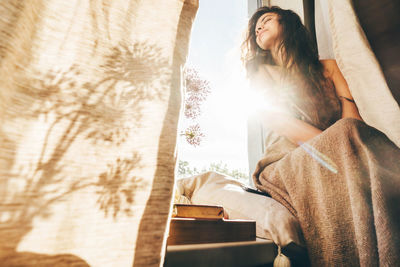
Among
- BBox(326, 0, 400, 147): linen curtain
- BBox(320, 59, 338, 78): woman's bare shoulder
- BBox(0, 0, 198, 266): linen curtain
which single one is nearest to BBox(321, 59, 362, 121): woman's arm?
BBox(320, 59, 338, 78): woman's bare shoulder

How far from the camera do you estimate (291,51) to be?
1281 mm

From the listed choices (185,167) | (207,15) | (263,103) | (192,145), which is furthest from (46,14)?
(207,15)

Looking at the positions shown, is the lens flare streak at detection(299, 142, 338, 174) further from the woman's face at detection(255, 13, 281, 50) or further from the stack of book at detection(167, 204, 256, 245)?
the woman's face at detection(255, 13, 281, 50)

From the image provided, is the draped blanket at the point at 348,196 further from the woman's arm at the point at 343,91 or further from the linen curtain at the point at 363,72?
the woman's arm at the point at 343,91

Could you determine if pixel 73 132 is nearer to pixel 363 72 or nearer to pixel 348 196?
pixel 348 196

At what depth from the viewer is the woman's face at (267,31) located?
1373mm

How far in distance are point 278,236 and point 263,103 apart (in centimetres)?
73

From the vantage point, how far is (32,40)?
16.0 inches

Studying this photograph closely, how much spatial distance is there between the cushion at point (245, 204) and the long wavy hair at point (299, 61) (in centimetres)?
54

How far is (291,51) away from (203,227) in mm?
1204

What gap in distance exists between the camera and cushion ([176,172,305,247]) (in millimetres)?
612

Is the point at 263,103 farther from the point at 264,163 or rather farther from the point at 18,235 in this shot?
the point at 18,235

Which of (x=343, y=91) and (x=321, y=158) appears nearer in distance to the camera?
(x=321, y=158)

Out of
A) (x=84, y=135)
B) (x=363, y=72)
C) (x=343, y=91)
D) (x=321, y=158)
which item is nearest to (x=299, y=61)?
(x=343, y=91)
